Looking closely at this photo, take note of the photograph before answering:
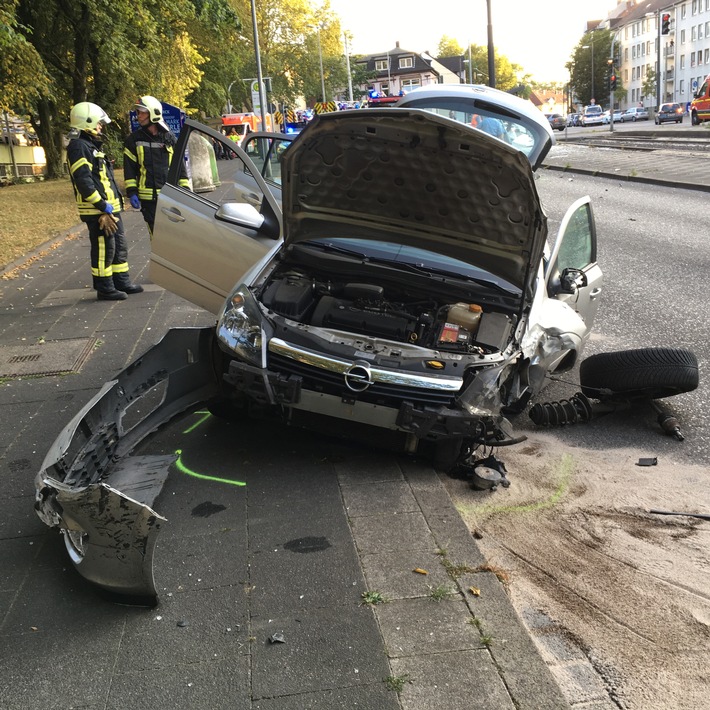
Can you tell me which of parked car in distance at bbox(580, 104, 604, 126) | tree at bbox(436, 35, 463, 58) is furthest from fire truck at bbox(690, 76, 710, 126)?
tree at bbox(436, 35, 463, 58)

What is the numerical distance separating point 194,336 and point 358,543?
1807mm

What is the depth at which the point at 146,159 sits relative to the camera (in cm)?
847

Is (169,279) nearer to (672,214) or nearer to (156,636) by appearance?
(156,636)

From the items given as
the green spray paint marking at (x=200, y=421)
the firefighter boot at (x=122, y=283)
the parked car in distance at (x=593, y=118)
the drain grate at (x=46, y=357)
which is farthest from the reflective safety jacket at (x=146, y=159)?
the parked car in distance at (x=593, y=118)

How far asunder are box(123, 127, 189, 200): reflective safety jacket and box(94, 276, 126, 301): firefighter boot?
1015mm

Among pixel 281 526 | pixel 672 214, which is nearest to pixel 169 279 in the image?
pixel 281 526

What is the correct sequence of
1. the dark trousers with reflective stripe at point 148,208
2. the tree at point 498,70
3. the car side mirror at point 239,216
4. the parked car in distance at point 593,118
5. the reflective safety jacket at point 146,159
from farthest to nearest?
the tree at point 498,70
the parked car in distance at point 593,118
the dark trousers with reflective stripe at point 148,208
the reflective safety jacket at point 146,159
the car side mirror at point 239,216

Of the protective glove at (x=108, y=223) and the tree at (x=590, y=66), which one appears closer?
the protective glove at (x=108, y=223)

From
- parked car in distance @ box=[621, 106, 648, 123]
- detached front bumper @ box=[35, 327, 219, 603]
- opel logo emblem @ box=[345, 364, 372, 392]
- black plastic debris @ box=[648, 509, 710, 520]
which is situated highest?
parked car in distance @ box=[621, 106, 648, 123]

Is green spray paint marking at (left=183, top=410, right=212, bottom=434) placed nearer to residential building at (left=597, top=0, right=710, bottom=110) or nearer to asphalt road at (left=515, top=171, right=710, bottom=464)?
asphalt road at (left=515, top=171, right=710, bottom=464)

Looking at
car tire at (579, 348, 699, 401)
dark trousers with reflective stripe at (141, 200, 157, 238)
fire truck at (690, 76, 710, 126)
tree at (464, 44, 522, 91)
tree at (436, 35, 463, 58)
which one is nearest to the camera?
car tire at (579, 348, 699, 401)

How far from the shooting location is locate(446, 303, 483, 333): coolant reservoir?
445 centimetres

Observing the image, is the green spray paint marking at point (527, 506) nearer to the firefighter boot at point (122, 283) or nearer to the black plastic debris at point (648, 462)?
the black plastic debris at point (648, 462)

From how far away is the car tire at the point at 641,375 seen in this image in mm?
4891
